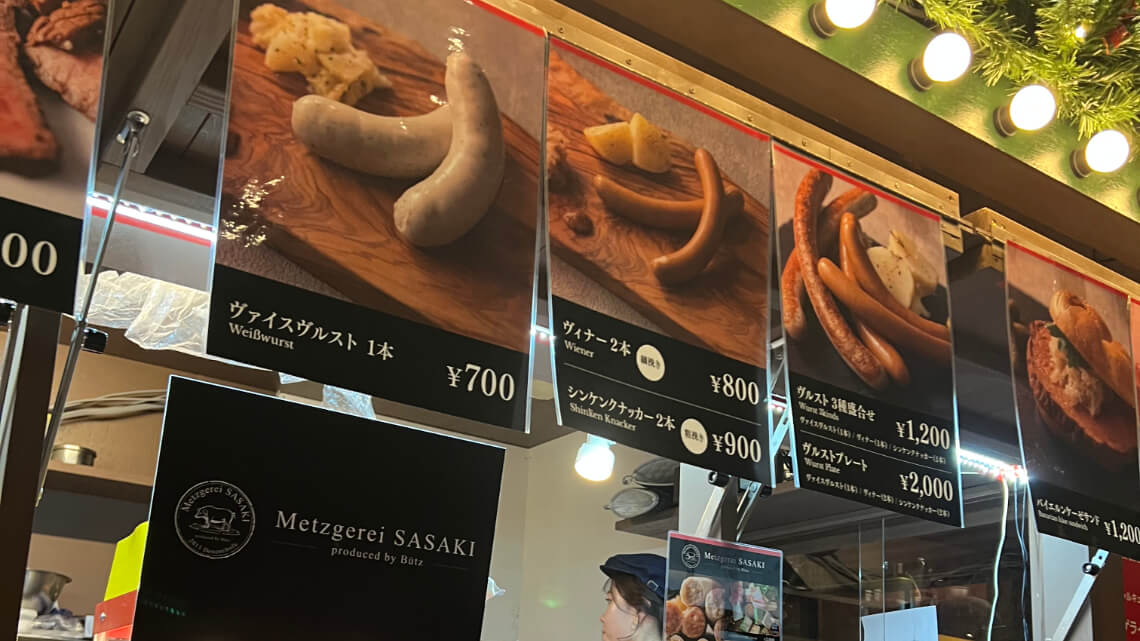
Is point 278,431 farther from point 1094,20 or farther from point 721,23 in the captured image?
point 1094,20

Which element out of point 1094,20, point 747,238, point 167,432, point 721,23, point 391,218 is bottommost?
point 167,432

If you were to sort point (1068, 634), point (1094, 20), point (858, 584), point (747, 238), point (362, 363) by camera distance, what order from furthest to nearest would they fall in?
point (858, 584) → point (1068, 634) → point (1094, 20) → point (747, 238) → point (362, 363)

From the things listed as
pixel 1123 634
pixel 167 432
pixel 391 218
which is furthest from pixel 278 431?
pixel 1123 634

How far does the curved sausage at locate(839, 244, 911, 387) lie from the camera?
7.17 feet

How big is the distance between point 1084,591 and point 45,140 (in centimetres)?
261

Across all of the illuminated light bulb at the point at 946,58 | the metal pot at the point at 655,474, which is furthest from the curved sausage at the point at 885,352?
the metal pot at the point at 655,474

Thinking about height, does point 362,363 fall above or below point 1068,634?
above

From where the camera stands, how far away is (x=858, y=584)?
436cm

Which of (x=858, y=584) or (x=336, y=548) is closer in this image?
(x=336, y=548)

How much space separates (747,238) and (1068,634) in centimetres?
151

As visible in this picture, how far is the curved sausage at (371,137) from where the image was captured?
62.3 inches

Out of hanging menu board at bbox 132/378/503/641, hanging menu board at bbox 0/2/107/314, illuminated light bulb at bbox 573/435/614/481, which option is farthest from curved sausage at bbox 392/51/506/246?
illuminated light bulb at bbox 573/435/614/481

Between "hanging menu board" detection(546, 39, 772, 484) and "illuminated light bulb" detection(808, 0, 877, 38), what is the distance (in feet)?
1.03

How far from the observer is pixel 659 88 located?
207cm
